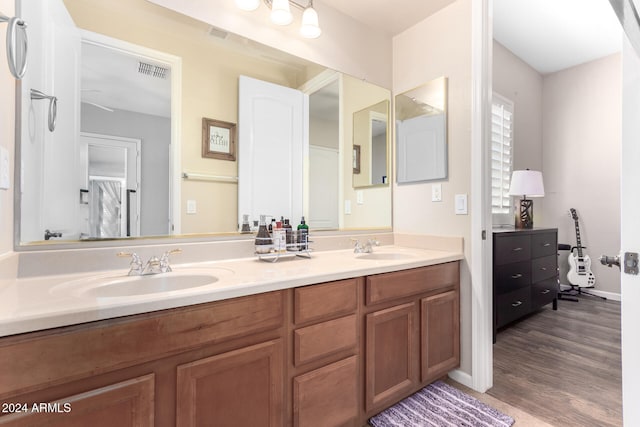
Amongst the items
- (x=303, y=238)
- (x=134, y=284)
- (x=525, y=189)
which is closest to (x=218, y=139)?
(x=303, y=238)

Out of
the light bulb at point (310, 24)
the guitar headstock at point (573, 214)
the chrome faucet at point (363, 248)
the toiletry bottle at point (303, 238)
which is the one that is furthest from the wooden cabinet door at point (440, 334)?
the guitar headstock at point (573, 214)

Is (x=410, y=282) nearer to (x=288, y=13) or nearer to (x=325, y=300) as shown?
(x=325, y=300)

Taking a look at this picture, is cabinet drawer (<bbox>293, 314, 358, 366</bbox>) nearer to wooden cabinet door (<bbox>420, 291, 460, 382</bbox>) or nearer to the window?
wooden cabinet door (<bbox>420, 291, 460, 382</bbox>)

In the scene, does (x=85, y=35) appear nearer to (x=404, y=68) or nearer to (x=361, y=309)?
(x=361, y=309)

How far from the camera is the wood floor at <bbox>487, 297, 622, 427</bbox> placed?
159 centimetres

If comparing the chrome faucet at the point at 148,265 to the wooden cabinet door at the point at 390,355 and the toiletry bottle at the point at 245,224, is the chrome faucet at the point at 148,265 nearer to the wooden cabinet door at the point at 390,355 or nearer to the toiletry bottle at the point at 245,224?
the toiletry bottle at the point at 245,224

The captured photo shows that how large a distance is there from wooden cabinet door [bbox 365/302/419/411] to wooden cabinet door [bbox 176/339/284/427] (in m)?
0.49

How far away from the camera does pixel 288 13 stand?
64.7 inches

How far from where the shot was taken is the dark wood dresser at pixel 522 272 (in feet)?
7.89

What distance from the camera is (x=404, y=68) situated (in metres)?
2.25

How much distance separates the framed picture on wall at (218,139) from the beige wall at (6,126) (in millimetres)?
683

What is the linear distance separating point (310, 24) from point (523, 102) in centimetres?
323

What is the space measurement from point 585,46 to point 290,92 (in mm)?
3654

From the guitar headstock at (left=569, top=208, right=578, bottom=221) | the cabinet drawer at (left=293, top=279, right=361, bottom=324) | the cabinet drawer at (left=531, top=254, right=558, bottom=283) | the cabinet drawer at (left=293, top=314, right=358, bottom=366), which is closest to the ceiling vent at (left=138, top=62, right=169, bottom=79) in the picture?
the cabinet drawer at (left=293, top=279, right=361, bottom=324)
